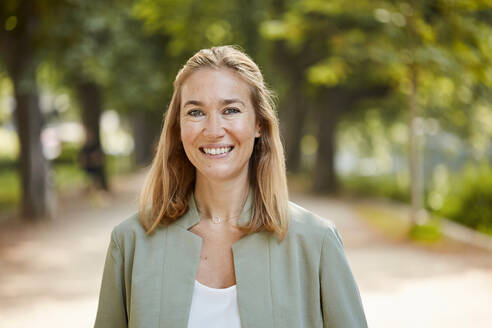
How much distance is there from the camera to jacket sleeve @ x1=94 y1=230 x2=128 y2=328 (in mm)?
2049

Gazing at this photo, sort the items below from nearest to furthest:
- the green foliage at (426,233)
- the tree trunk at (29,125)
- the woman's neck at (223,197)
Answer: the woman's neck at (223,197) → the green foliage at (426,233) → the tree trunk at (29,125)

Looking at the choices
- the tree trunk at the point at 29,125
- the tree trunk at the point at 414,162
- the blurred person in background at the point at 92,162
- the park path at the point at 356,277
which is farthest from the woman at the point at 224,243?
the blurred person in background at the point at 92,162

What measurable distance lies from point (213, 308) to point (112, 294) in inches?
15.7

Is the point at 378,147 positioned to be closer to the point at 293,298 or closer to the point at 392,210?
the point at 392,210

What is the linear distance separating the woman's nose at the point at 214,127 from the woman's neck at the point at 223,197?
0.23 meters

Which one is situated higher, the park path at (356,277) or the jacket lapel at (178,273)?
the jacket lapel at (178,273)

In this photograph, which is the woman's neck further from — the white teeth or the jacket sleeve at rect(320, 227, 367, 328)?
the jacket sleeve at rect(320, 227, 367, 328)

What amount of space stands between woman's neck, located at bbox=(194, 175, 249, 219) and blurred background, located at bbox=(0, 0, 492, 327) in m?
4.25

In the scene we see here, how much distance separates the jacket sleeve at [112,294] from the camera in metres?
2.05

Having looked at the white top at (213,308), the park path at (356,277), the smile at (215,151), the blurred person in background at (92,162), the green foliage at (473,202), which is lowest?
the park path at (356,277)

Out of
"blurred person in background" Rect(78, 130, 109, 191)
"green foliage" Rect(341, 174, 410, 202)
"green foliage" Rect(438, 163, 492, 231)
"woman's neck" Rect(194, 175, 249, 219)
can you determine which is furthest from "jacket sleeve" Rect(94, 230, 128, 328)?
"green foliage" Rect(341, 174, 410, 202)

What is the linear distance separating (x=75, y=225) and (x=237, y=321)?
11.7 meters

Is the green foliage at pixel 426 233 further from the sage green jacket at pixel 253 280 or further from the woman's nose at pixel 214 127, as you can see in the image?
the woman's nose at pixel 214 127

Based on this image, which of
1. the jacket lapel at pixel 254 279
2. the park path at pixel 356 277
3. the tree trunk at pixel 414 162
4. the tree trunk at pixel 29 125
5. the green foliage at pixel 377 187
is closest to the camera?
the jacket lapel at pixel 254 279
